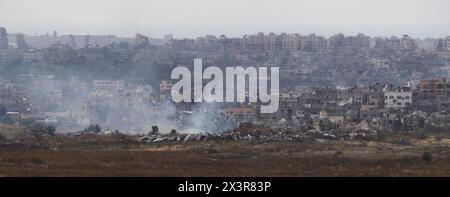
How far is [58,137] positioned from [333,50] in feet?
177

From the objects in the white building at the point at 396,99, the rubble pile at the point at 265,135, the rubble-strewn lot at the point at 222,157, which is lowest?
the white building at the point at 396,99

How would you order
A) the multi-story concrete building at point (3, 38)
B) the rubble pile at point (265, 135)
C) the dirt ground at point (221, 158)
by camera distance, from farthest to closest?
1. the multi-story concrete building at point (3, 38)
2. the rubble pile at point (265, 135)
3. the dirt ground at point (221, 158)

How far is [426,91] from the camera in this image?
40.3m

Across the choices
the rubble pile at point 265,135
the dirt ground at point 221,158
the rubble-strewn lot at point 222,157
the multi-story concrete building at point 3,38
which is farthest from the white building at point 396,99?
the multi-story concrete building at point 3,38

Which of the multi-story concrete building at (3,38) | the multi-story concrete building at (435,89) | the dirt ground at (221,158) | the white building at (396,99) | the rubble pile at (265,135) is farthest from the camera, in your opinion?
the multi-story concrete building at (3,38)

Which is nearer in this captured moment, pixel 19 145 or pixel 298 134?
pixel 19 145

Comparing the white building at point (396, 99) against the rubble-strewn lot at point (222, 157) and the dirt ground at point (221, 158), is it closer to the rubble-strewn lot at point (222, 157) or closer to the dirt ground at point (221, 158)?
the rubble-strewn lot at point (222, 157)

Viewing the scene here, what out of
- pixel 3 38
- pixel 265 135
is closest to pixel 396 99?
pixel 265 135

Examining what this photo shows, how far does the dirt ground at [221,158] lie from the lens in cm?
1591

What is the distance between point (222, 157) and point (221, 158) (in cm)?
16

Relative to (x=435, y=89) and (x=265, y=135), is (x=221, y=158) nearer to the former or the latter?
(x=265, y=135)
